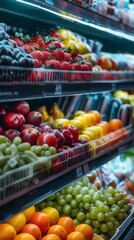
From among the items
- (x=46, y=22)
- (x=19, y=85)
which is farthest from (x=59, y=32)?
(x=19, y=85)

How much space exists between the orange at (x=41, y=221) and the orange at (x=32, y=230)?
6 centimetres

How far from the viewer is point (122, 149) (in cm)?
261

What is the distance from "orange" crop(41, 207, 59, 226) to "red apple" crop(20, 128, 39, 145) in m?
0.43

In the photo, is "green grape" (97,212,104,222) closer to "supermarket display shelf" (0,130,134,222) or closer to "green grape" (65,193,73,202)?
"green grape" (65,193,73,202)

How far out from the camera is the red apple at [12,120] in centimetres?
171

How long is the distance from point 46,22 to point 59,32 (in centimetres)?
16

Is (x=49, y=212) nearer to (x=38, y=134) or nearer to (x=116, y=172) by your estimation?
(x=38, y=134)

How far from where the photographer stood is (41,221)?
1761 millimetres

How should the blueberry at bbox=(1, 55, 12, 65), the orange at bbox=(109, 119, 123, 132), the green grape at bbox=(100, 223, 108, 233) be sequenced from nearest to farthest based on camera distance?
1. the blueberry at bbox=(1, 55, 12, 65)
2. the green grape at bbox=(100, 223, 108, 233)
3. the orange at bbox=(109, 119, 123, 132)

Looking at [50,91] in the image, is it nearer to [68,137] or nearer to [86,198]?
[68,137]

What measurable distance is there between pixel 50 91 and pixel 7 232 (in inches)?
25.3

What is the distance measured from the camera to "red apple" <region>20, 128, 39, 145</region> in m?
1.69

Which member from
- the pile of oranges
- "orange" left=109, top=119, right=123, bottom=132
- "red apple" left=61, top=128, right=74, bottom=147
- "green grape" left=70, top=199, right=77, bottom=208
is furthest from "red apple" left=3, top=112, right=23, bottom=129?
"orange" left=109, top=119, right=123, bottom=132

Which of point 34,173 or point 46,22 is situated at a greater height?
point 46,22
